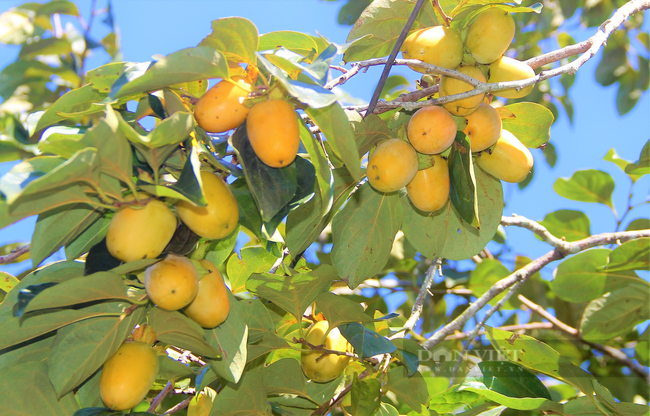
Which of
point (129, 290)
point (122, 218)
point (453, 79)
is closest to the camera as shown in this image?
point (122, 218)

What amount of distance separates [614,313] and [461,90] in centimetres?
142

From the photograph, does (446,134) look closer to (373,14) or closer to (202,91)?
(373,14)

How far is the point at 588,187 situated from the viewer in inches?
88.2

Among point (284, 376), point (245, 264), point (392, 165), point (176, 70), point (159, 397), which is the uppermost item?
point (176, 70)

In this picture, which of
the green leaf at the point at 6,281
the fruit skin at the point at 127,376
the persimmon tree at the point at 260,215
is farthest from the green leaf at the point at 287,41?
the green leaf at the point at 6,281

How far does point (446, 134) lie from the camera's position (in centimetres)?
99

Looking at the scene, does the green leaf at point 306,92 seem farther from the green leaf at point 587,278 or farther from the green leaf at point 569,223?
the green leaf at point 569,223

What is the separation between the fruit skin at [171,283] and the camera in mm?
800

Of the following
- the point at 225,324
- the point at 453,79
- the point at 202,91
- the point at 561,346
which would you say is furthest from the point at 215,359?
the point at 561,346

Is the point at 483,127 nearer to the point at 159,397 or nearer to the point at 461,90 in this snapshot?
the point at 461,90

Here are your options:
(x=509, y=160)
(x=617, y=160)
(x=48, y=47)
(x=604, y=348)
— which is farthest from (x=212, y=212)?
(x=48, y=47)

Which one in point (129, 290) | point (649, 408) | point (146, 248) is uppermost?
point (146, 248)

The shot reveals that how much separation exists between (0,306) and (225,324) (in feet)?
1.37

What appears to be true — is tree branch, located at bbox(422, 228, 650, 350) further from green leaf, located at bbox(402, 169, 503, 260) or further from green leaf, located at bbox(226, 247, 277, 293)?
green leaf, located at bbox(226, 247, 277, 293)
